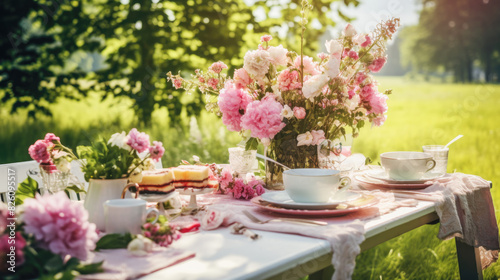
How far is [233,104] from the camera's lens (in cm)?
201

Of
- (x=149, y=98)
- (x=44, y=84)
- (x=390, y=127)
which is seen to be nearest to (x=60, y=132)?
(x=44, y=84)

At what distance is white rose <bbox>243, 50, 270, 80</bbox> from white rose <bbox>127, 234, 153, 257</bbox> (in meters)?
0.92

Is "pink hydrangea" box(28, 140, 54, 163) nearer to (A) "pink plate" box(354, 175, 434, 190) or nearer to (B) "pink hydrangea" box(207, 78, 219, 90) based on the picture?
(B) "pink hydrangea" box(207, 78, 219, 90)

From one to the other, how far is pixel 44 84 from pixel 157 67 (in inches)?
57.3

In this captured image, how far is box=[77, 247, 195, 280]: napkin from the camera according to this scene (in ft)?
3.59

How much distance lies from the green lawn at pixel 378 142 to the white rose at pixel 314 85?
1981 mm

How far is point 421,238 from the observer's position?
4.03 m

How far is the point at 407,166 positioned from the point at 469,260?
0.66 metres

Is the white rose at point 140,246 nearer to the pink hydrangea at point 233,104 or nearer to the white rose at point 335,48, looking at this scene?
the pink hydrangea at point 233,104

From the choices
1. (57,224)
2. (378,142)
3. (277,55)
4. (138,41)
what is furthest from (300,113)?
(378,142)

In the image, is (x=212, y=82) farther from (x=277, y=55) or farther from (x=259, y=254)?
(x=259, y=254)

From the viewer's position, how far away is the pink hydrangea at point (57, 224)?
1.06 metres

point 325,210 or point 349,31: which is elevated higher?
point 349,31

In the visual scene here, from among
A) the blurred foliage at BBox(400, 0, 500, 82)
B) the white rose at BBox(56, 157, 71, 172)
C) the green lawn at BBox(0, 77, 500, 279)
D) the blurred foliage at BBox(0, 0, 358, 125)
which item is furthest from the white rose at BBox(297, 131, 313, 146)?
the blurred foliage at BBox(400, 0, 500, 82)
